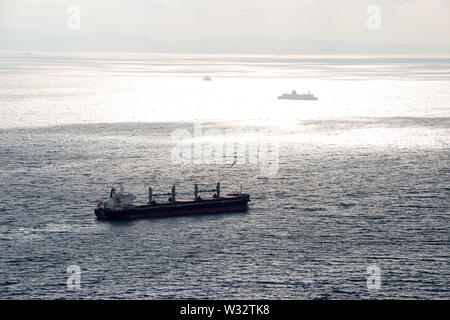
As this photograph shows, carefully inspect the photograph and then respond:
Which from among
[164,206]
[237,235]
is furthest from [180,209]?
[237,235]

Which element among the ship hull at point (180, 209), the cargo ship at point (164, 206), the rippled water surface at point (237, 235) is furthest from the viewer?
the cargo ship at point (164, 206)

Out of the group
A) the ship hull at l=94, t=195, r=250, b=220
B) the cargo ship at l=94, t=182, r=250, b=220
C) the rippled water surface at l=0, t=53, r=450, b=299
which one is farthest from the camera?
the cargo ship at l=94, t=182, r=250, b=220

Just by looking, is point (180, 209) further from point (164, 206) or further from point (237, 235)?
point (237, 235)

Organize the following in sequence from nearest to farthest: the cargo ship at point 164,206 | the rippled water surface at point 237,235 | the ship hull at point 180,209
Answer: the rippled water surface at point 237,235
the ship hull at point 180,209
the cargo ship at point 164,206

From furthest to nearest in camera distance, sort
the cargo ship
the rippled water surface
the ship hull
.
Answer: the cargo ship < the ship hull < the rippled water surface

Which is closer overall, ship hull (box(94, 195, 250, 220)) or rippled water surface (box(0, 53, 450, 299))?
rippled water surface (box(0, 53, 450, 299))

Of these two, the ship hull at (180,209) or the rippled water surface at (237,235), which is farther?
the ship hull at (180,209)
